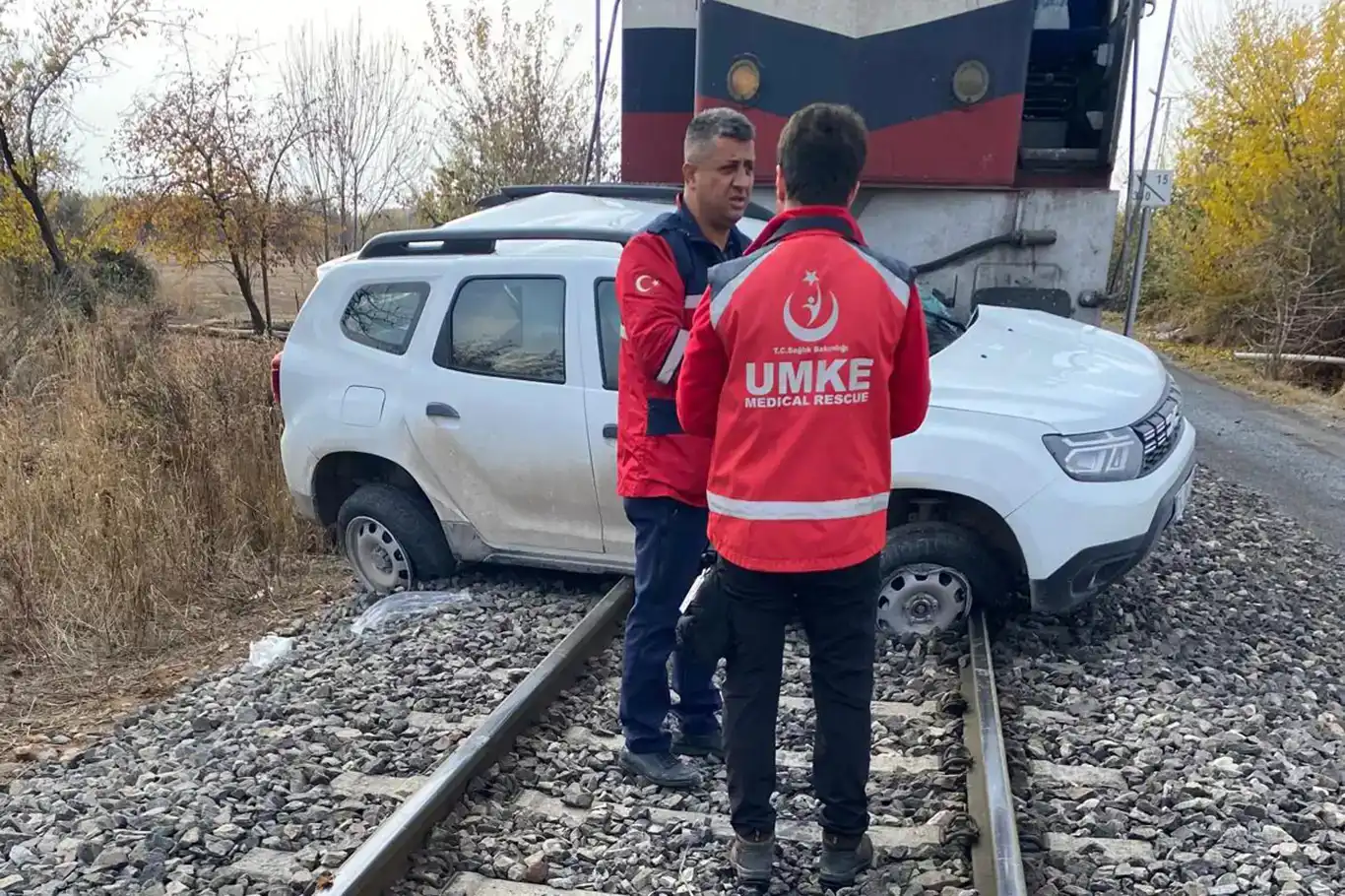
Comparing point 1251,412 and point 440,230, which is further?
point 1251,412

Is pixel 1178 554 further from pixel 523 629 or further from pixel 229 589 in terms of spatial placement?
pixel 229 589

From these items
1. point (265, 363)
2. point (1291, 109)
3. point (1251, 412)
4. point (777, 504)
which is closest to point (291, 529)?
point (265, 363)

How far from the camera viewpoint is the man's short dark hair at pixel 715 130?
3146 millimetres

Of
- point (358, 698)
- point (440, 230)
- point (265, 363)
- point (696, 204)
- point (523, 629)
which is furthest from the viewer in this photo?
point (265, 363)

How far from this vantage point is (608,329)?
5.02 m

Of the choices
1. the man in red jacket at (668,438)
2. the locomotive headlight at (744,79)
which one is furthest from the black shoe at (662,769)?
the locomotive headlight at (744,79)

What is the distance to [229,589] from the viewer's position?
6.00 meters

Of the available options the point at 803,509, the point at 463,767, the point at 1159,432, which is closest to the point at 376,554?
the point at 463,767

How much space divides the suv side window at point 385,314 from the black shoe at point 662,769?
2.62 meters

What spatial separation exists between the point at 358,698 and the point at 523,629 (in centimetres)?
87

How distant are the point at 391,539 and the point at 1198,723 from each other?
377cm

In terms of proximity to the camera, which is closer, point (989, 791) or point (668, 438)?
point (989, 791)

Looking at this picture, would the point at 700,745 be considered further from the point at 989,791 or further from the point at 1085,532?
the point at 1085,532

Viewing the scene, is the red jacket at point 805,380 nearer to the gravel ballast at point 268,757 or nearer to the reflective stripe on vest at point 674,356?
the reflective stripe on vest at point 674,356
